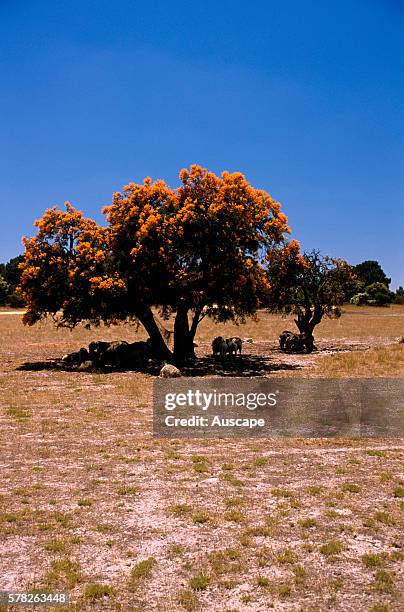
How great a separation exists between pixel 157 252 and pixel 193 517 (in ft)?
71.2

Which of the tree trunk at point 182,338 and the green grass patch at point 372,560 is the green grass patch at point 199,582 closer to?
the green grass patch at point 372,560

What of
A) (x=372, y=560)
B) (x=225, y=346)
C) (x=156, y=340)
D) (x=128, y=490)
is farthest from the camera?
(x=225, y=346)

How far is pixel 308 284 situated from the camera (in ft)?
153

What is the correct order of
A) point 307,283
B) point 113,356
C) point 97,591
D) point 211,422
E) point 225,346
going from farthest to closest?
point 307,283, point 225,346, point 113,356, point 211,422, point 97,591

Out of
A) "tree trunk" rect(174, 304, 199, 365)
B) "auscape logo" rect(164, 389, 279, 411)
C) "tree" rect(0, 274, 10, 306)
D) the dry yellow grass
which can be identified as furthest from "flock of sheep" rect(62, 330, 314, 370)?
"tree" rect(0, 274, 10, 306)

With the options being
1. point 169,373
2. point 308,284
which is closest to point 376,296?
point 308,284

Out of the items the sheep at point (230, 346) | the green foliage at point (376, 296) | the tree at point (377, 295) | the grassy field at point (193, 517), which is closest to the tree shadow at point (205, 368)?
the sheep at point (230, 346)

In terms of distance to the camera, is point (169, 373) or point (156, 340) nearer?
point (169, 373)

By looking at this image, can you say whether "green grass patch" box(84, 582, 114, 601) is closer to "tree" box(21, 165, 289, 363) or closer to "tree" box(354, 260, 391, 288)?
"tree" box(21, 165, 289, 363)

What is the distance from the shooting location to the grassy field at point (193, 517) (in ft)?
26.4

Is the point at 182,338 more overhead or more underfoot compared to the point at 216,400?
more overhead

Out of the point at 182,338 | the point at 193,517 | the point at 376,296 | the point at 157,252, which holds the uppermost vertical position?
the point at 376,296

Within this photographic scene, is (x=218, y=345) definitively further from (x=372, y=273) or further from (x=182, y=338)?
(x=372, y=273)

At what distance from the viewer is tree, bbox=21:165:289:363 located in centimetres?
3100
